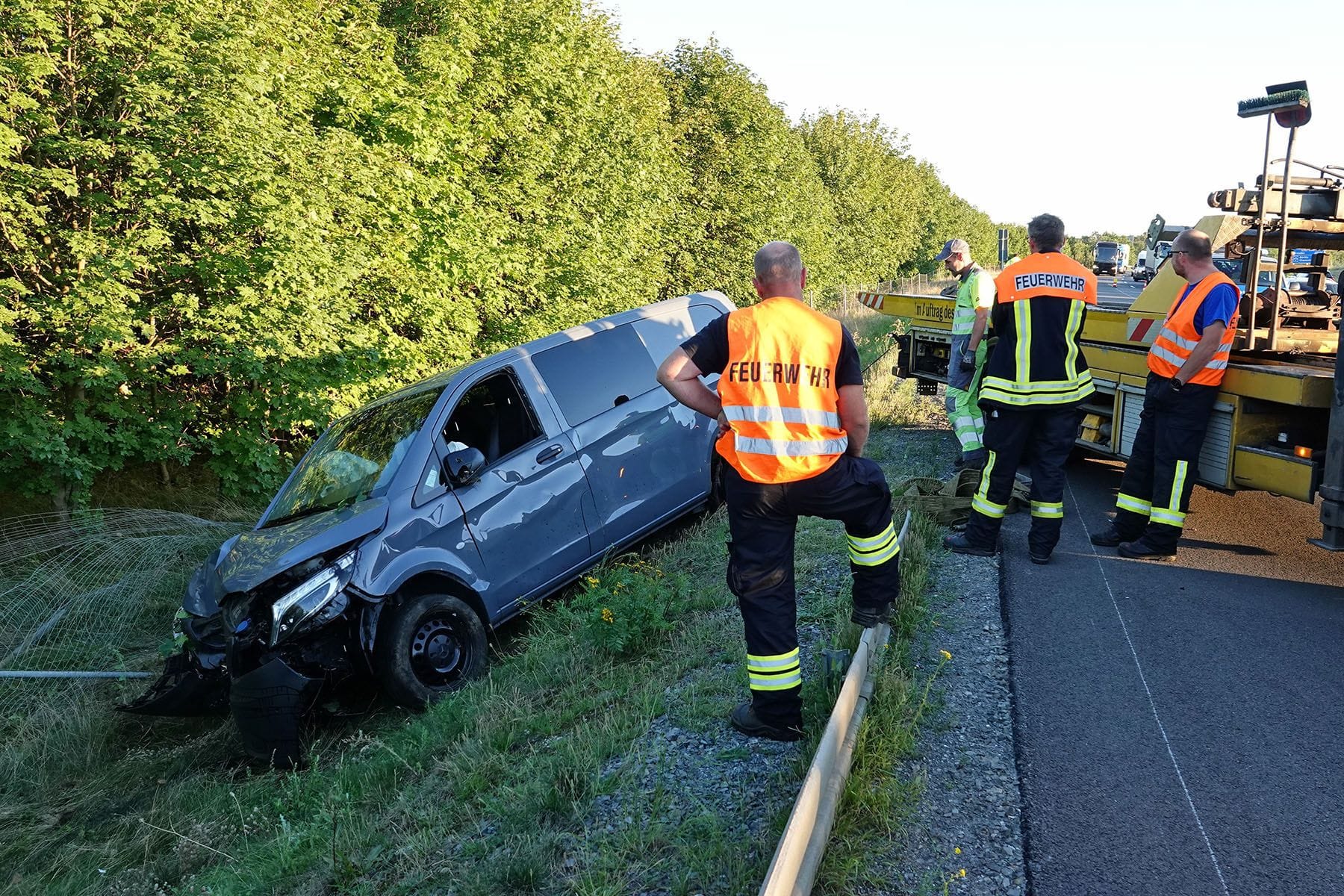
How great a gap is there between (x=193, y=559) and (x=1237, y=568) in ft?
25.6

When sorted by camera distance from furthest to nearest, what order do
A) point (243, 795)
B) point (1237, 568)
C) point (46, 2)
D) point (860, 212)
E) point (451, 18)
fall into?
point (860, 212) < point (451, 18) < point (46, 2) < point (1237, 568) < point (243, 795)

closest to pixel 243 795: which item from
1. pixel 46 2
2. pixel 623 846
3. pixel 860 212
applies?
pixel 623 846

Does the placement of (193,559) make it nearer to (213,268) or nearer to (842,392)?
(213,268)

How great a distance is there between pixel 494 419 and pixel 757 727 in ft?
9.91

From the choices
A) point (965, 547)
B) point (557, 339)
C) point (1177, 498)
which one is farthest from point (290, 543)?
point (1177, 498)

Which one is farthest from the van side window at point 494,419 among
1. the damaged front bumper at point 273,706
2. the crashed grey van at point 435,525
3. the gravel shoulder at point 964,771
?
the gravel shoulder at point 964,771

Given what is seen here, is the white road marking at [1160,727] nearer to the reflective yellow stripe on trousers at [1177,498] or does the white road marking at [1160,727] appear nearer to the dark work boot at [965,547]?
the reflective yellow stripe on trousers at [1177,498]

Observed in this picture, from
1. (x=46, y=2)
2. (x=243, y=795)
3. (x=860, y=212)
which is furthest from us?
(x=860, y=212)

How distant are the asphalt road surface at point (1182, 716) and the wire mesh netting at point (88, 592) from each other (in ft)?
16.0

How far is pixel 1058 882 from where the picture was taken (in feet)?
8.98

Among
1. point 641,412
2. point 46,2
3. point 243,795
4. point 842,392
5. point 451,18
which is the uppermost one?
point 451,18

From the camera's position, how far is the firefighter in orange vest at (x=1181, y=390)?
5418 millimetres

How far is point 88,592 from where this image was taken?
6.73m

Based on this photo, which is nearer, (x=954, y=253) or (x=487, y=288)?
(x=954, y=253)
